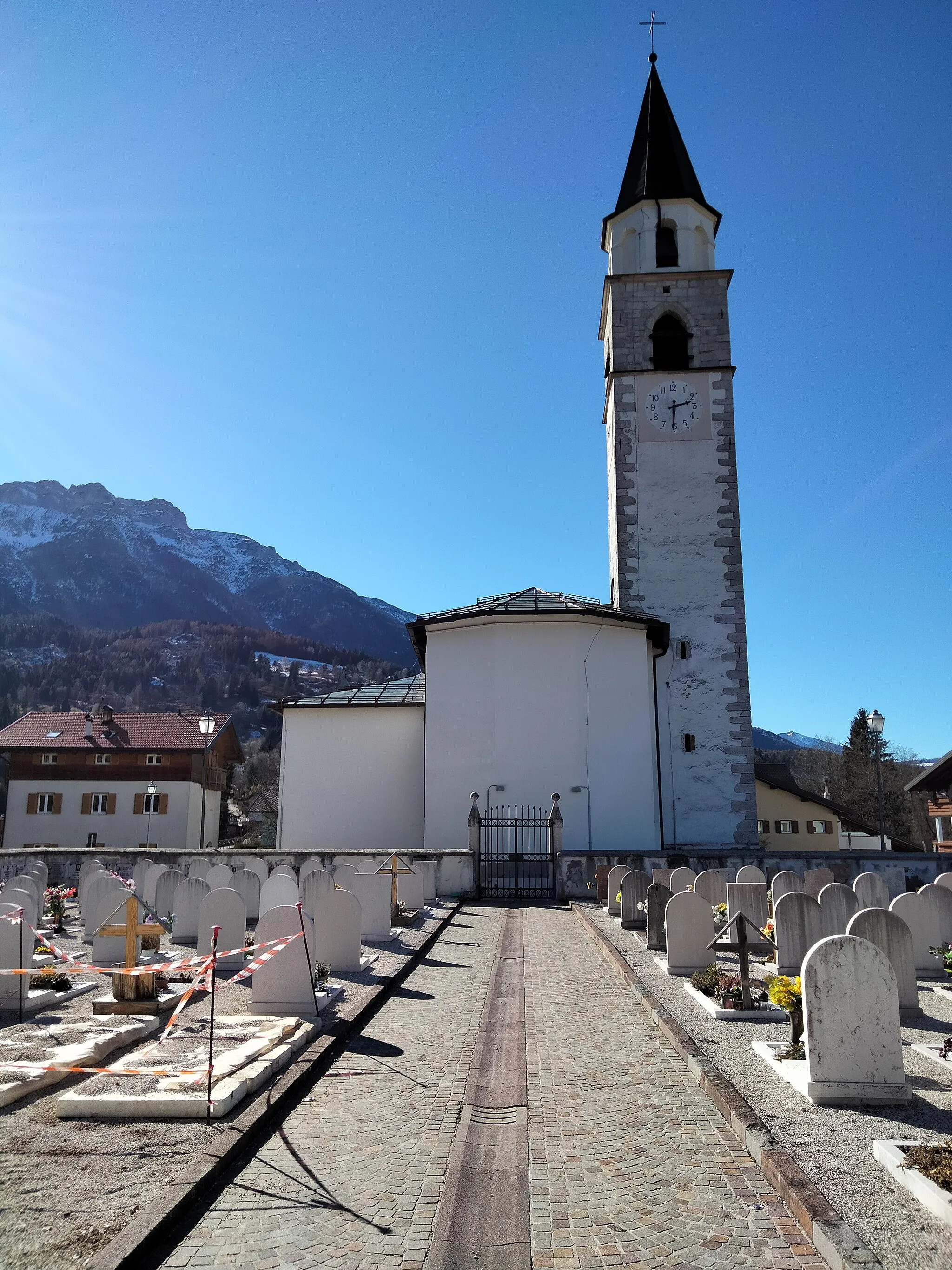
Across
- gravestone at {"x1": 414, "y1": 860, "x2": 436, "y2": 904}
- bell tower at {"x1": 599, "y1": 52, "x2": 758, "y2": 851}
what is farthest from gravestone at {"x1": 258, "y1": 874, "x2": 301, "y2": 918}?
bell tower at {"x1": 599, "y1": 52, "x2": 758, "y2": 851}

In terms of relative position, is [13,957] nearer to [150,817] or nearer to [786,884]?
[786,884]

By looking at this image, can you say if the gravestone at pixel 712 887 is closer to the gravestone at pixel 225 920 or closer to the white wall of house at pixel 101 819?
the gravestone at pixel 225 920

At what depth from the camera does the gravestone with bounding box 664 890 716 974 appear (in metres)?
10.6

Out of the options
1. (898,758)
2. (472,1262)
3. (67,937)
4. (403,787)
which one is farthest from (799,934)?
(898,758)

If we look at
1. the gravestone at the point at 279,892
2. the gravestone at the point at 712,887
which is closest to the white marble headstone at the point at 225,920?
the gravestone at the point at 279,892

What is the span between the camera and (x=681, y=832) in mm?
26781

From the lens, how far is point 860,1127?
17.7 feet

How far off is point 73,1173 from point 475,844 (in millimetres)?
17292

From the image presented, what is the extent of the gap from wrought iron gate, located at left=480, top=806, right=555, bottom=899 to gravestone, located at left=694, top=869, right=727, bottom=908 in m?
7.02

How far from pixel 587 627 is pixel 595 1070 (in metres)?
19.3

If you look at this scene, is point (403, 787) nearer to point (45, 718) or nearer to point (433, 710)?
point (433, 710)

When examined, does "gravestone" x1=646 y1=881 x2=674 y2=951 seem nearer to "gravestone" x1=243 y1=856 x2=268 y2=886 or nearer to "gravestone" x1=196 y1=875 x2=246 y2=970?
"gravestone" x1=196 y1=875 x2=246 y2=970

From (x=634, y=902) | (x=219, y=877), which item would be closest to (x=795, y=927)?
(x=634, y=902)

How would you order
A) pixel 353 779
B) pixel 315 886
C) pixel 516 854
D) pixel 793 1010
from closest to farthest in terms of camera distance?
pixel 793 1010, pixel 315 886, pixel 516 854, pixel 353 779
